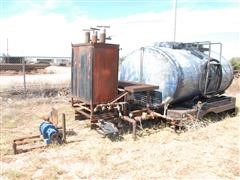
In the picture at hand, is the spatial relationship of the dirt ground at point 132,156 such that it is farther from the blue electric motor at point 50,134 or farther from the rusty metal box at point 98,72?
the rusty metal box at point 98,72

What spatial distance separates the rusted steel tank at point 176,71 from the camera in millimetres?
8562

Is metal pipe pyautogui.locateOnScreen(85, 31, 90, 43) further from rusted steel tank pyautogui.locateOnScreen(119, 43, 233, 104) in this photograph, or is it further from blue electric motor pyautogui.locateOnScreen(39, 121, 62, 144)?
blue electric motor pyautogui.locateOnScreen(39, 121, 62, 144)

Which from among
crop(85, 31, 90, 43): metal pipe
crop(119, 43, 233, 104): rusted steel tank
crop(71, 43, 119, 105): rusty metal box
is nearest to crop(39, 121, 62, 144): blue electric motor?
crop(71, 43, 119, 105): rusty metal box

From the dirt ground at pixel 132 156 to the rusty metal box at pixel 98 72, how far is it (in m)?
0.95

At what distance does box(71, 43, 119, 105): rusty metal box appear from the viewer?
780 centimetres

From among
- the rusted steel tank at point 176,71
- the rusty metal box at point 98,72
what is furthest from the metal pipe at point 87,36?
the rusted steel tank at point 176,71

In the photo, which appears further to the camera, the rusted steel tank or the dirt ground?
the rusted steel tank

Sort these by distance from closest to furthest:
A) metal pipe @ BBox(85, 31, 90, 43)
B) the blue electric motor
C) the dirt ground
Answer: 1. the dirt ground
2. the blue electric motor
3. metal pipe @ BBox(85, 31, 90, 43)

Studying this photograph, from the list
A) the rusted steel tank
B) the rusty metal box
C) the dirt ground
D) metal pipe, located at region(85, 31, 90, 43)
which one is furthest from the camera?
the rusted steel tank

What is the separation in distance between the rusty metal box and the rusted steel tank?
131 centimetres

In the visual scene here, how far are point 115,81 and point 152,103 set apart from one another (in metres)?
1.37

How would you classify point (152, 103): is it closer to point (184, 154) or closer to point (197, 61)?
point (197, 61)

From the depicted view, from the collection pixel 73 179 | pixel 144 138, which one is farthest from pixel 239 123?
pixel 73 179

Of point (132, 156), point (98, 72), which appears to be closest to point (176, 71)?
point (98, 72)
